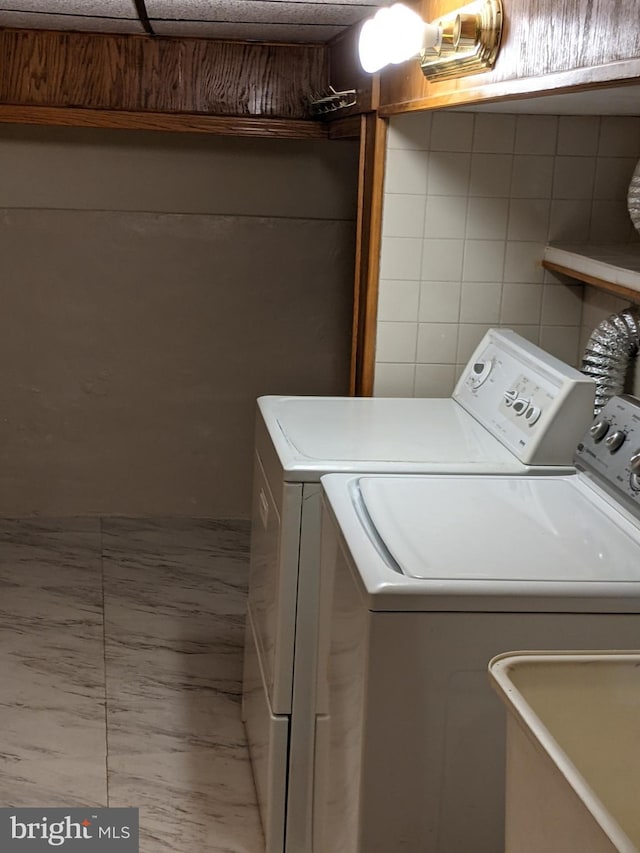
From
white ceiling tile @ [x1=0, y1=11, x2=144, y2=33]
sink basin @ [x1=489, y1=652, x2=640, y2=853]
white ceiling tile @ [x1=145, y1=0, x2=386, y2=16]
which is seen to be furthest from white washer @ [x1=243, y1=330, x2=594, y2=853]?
white ceiling tile @ [x1=0, y1=11, x2=144, y2=33]

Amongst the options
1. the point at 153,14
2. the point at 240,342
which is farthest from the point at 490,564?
the point at 240,342

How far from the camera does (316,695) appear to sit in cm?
215

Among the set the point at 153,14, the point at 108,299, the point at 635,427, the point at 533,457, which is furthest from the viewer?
the point at 108,299

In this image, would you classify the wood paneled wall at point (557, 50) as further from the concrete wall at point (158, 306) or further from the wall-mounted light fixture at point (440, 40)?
the concrete wall at point (158, 306)

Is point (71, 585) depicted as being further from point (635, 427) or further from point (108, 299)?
point (635, 427)

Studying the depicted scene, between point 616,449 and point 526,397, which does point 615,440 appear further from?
point 526,397

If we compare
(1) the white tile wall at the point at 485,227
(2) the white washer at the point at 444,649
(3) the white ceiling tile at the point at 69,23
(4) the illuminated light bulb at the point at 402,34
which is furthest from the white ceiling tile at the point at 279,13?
(2) the white washer at the point at 444,649

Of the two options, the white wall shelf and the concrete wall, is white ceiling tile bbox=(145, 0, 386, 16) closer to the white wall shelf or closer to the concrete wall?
the white wall shelf

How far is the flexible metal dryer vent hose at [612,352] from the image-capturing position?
2416 mm

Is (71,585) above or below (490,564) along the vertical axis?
below

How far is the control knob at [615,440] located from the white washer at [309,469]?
137 millimetres

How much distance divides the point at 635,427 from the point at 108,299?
9.11 feet

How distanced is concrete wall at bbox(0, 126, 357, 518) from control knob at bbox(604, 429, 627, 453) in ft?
7.89

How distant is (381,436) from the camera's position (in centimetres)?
246
